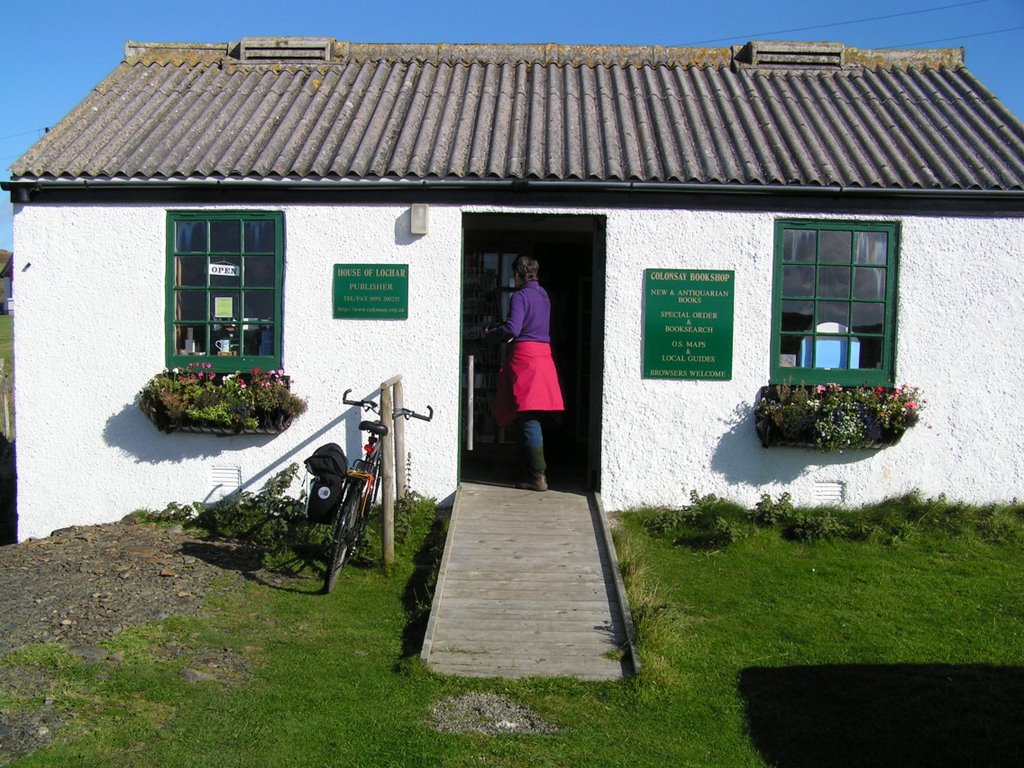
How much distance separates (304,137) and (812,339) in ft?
17.4

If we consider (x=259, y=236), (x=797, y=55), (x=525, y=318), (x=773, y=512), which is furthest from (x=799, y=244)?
(x=259, y=236)

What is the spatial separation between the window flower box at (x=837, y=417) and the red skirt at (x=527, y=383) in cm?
193

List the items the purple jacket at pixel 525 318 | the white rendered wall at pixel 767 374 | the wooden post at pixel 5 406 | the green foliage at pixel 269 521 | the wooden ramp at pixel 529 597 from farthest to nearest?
the wooden post at pixel 5 406, the white rendered wall at pixel 767 374, the purple jacket at pixel 525 318, the green foliage at pixel 269 521, the wooden ramp at pixel 529 597

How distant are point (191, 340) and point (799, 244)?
577 centimetres

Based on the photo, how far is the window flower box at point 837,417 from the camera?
8.00 metres

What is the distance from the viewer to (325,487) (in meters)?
6.58

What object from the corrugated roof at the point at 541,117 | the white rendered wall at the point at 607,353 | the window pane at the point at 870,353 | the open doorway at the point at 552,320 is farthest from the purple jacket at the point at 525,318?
the window pane at the point at 870,353

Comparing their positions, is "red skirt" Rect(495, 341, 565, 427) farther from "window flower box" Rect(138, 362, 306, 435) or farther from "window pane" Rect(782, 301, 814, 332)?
"window pane" Rect(782, 301, 814, 332)

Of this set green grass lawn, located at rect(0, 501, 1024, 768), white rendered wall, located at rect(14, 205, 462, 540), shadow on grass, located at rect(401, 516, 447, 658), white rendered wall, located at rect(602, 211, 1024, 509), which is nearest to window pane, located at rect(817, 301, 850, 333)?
white rendered wall, located at rect(602, 211, 1024, 509)

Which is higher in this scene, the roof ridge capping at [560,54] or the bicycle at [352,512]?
the roof ridge capping at [560,54]

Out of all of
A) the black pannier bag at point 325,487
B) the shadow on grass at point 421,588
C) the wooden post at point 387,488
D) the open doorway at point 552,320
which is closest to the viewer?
the shadow on grass at point 421,588

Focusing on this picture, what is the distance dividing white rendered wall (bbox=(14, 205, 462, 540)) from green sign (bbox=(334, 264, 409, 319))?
3.3 inches

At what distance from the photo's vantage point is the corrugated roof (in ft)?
27.6

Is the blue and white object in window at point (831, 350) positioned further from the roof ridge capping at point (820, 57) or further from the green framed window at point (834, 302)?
the roof ridge capping at point (820, 57)
